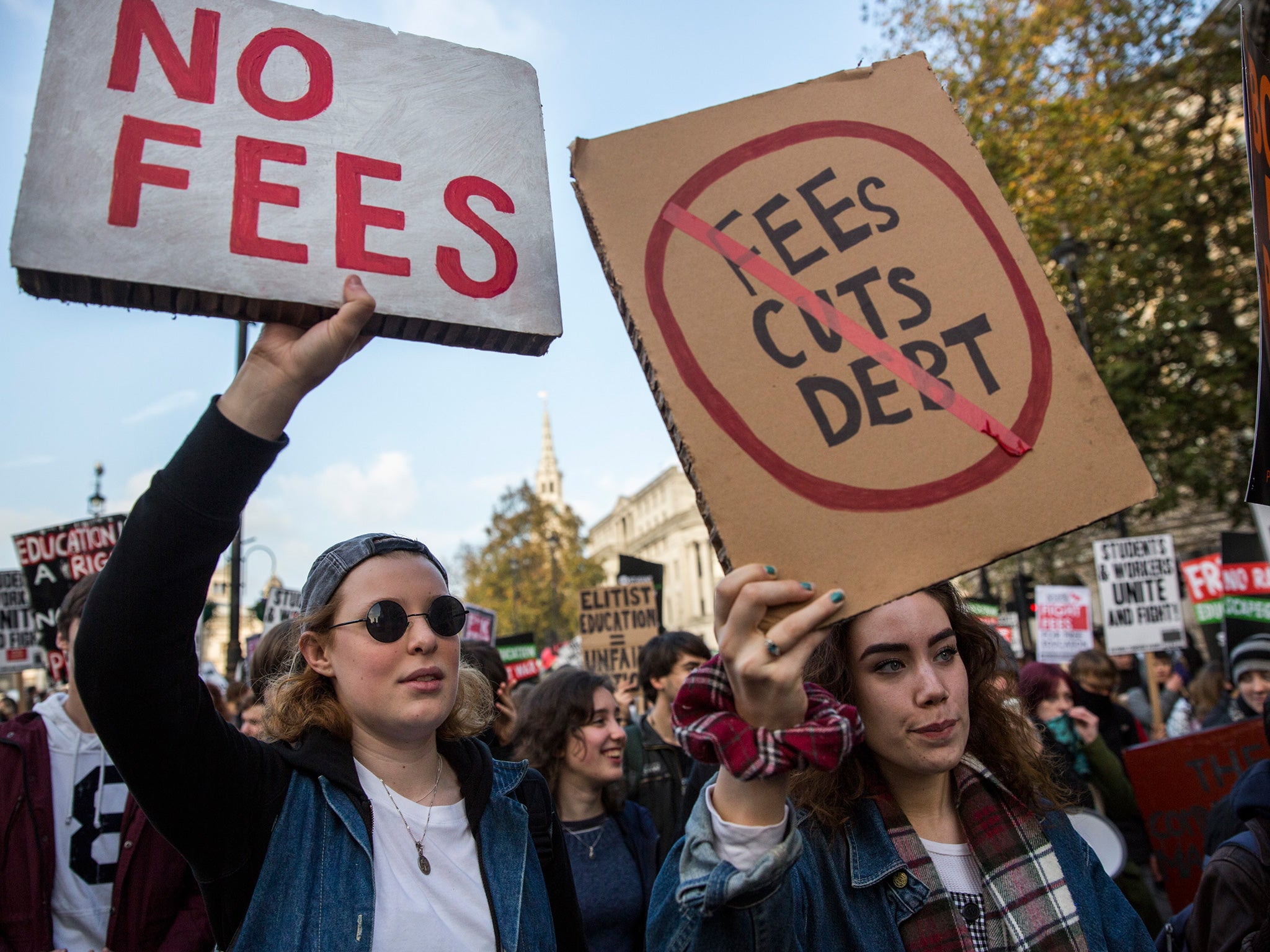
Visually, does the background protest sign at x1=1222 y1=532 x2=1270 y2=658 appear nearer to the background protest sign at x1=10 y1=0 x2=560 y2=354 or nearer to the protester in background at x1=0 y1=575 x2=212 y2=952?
the background protest sign at x1=10 y1=0 x2=560 y2=354

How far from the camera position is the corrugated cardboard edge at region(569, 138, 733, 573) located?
142 centimetres

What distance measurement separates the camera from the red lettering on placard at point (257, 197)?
59.1 inches

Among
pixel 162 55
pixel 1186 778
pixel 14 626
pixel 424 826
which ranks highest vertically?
pixel 162 55

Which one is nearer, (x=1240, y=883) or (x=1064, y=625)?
(x=1240, y=883)

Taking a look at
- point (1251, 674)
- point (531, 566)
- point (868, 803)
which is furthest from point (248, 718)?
point (531, 566)

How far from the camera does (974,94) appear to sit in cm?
1521

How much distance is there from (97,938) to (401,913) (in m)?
1.56

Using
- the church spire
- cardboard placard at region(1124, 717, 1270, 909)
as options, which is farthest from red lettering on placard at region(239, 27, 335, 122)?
the church spire

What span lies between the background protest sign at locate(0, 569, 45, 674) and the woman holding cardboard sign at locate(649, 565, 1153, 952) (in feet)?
28.1

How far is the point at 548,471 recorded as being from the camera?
11538 centimetres

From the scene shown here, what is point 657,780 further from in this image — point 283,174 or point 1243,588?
point 1243,588

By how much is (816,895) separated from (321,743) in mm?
1049

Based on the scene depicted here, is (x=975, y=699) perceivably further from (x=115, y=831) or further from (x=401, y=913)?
(x=115, y=831)

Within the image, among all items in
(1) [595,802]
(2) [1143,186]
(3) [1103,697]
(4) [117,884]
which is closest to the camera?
(4) [117,884]
